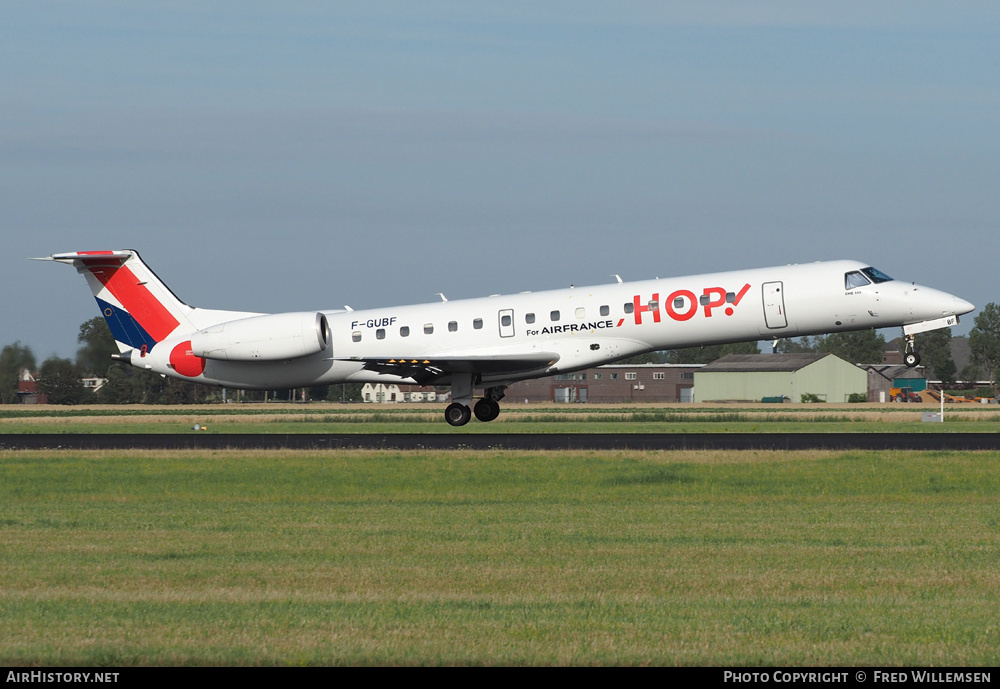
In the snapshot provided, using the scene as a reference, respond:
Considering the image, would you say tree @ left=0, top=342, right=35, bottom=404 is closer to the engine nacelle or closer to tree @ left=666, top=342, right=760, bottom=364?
the engine nacelle

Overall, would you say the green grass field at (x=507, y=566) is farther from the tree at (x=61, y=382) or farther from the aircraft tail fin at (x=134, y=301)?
the tree at (x=61, y=382)

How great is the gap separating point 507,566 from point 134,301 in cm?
2827

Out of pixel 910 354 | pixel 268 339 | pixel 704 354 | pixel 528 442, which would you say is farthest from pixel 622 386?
pixel 528 442

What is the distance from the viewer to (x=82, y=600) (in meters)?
9.98

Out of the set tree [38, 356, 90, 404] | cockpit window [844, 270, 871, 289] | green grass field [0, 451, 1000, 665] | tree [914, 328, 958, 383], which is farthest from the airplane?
tree [914, 328, 958, 383]

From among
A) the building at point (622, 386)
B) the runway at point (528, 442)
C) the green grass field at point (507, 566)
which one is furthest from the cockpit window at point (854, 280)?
the building at point (622, 386)

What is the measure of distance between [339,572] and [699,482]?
9.73 metres

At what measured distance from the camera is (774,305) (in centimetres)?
3256

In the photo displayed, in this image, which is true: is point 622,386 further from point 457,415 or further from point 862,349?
point 457,415

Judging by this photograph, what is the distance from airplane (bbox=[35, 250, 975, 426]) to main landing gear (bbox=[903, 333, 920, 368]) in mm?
56

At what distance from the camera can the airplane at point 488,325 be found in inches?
1280

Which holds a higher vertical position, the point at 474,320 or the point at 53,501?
the point at 474,320
